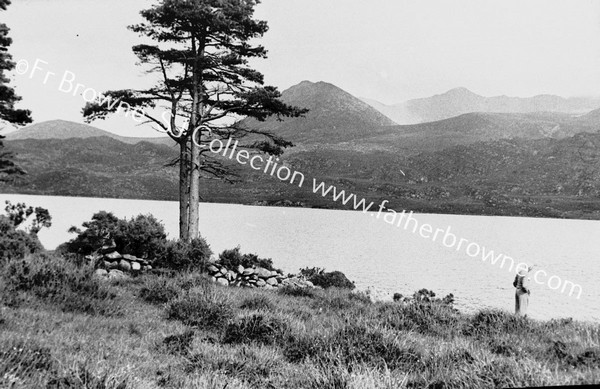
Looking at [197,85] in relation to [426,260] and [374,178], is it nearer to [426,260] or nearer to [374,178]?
[426,260]

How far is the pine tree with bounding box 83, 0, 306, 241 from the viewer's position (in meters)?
18.7

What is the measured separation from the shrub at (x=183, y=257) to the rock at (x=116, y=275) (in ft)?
5.39

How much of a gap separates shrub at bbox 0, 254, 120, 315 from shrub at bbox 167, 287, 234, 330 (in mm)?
1215

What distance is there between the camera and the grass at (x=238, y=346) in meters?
4.74

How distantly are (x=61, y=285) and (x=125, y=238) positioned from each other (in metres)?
7.32

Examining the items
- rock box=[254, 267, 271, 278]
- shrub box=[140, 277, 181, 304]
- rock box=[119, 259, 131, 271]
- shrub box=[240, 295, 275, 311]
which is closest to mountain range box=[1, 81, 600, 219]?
rock box=[119, 259, 131, 271]

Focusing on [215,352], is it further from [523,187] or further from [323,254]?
[523,187]

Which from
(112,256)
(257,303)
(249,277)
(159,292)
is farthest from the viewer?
(249,277)

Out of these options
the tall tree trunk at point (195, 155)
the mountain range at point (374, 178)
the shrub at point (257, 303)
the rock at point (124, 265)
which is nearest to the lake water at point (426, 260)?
the tall tree trunk at point (195, 155)

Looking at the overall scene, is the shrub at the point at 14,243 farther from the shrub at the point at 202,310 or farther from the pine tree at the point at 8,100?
the shrub at the point at 202,310

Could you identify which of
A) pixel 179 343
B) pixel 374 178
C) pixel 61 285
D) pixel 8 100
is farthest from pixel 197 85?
pixel 374 178

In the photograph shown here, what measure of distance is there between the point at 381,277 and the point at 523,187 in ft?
530

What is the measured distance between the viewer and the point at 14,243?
1362 centimetres

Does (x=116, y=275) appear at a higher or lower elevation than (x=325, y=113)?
lower
